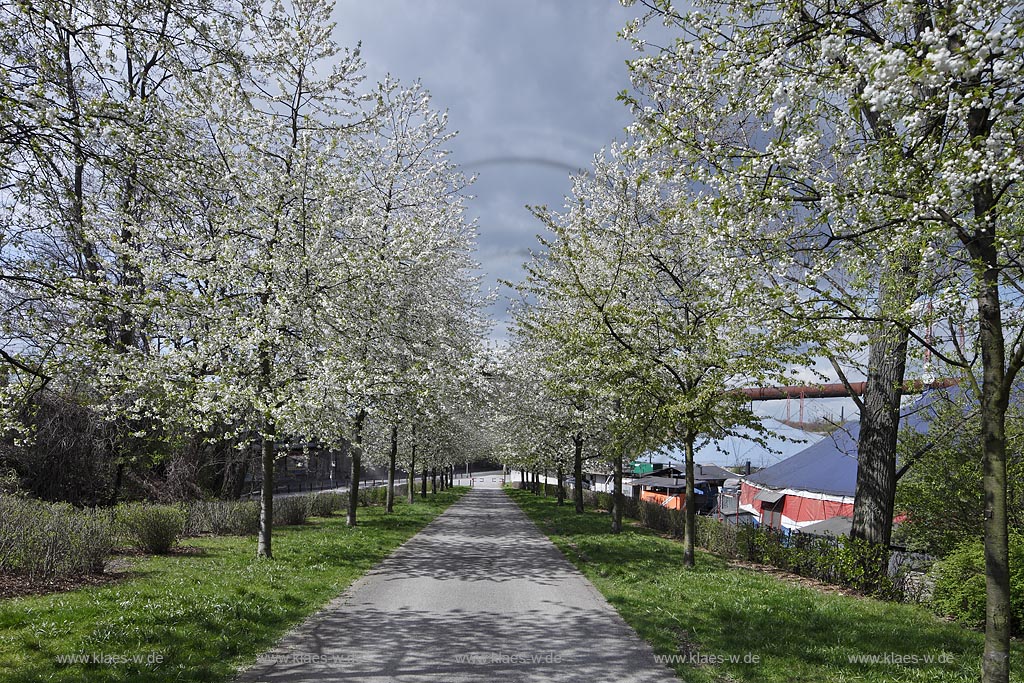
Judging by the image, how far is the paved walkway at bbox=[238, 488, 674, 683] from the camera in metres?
5.95

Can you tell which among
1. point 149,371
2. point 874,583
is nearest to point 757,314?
point 874,583

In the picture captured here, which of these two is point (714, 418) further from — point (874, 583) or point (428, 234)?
point (428, 234)

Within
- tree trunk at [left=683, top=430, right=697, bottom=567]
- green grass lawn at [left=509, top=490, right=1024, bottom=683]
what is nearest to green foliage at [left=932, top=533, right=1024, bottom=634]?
green grass lawn at [left=509, top=490, right=1024, bottom=683]

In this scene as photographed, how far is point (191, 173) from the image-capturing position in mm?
6473

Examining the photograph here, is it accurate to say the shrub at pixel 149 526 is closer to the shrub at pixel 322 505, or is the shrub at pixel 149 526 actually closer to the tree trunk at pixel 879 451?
the shrub at pixel 322 505

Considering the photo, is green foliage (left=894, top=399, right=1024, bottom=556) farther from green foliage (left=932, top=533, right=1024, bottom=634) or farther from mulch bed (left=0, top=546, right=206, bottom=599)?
mulch bed (left=0, top=546, right=206, bottom=599)

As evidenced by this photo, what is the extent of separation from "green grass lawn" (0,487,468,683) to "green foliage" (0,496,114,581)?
834 millimetres

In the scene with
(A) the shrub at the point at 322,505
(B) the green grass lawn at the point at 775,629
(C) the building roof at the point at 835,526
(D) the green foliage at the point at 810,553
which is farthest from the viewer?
(A) the shrub at the point at 322,505

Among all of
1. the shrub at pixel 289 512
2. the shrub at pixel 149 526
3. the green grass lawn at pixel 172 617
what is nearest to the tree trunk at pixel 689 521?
the green grass lawn at pixel 172 617

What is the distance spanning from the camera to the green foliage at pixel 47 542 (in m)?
8.59

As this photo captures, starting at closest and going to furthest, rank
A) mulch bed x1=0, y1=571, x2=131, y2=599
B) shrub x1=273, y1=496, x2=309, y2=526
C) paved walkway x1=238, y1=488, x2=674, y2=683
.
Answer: paved walkway x1=238, y1=488, x2=674, y2=683 → mulch bed x1=0, y1=571, x2=131, y2=599 → shrub x1=273, y1=496, x2=309, y2=526

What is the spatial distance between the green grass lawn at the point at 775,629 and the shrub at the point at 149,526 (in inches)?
340

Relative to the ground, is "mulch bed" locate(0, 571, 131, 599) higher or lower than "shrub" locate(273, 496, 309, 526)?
higher

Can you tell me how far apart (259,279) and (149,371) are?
2630 mm
